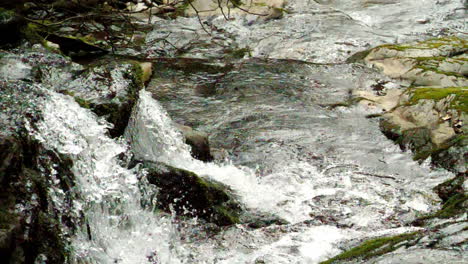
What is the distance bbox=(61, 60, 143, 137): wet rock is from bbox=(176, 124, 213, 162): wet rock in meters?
1.02

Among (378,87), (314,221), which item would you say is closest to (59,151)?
(314,221)

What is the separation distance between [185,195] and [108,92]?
139cm

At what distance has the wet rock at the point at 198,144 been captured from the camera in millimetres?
6928

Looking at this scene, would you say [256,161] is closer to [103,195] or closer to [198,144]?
[198,144]

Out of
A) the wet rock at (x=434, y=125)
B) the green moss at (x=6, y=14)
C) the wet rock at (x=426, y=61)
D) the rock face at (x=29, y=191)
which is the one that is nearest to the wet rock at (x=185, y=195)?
the rock face at (x=29, y=191)

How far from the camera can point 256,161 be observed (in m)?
7.12

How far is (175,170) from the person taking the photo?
18.0ft

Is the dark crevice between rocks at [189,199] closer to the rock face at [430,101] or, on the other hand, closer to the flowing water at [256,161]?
the flowing water at [256,161]

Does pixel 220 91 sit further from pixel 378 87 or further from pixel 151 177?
pixel 151 177

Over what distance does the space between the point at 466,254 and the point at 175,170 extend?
10.8 feet

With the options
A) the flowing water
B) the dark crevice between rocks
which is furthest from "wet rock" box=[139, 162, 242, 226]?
the flowing water

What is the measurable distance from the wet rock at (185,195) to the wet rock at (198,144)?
4.56ft

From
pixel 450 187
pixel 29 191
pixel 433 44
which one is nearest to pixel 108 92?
pixel 29 191

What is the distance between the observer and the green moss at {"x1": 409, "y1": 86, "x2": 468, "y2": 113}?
298 inches
